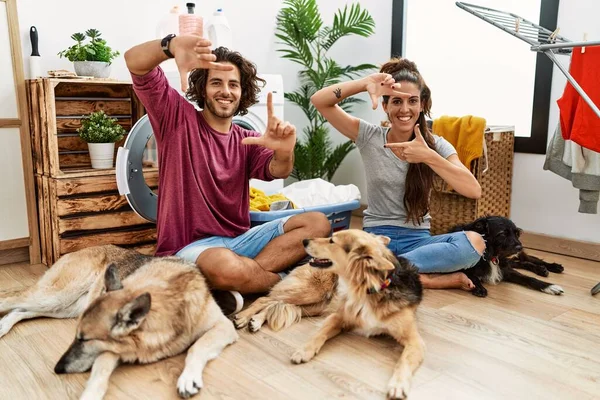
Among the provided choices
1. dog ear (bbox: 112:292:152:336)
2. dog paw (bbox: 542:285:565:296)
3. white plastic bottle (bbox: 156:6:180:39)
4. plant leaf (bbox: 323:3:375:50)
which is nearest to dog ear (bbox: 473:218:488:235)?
dog paw (bbox: 542:285:565:296)

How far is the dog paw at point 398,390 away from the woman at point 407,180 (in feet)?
3.24

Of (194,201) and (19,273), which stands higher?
(194,201)

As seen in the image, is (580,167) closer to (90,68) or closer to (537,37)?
(537,37)

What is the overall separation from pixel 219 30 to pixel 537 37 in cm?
213

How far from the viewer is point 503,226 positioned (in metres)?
2.63

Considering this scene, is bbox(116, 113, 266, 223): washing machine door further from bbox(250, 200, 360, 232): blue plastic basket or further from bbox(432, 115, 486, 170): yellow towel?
bbox(432, 115, 486, 170): yellow towel

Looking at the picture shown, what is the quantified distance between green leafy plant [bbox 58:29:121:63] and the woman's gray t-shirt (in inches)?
64.3

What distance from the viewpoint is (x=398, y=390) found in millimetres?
1609

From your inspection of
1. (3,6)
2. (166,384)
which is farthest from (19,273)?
(166,384)

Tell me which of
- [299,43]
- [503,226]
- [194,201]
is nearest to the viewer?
[194,201]

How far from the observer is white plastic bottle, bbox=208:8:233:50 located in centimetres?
364

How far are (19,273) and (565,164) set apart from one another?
322 cm

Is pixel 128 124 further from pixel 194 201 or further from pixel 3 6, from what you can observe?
pixel 194 201

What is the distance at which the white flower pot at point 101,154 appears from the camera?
311cm
